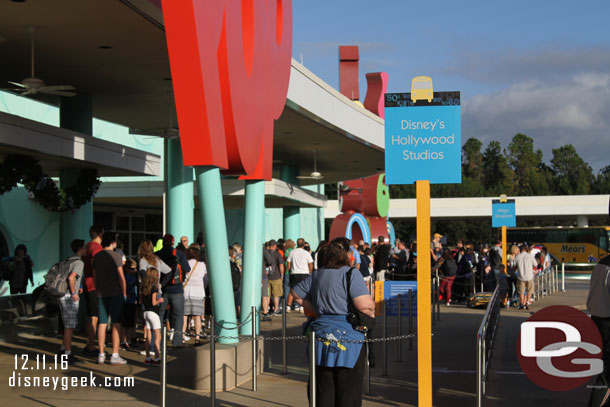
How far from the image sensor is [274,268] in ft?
58.6

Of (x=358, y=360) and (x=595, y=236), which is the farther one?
(x=595, y=236)

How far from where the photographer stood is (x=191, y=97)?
830 centimetres

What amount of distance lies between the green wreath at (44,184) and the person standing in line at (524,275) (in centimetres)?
1237

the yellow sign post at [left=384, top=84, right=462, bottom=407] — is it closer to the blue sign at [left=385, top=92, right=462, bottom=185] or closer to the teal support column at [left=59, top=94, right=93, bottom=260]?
the blue sign at [left=385, top=92, right=462, bottom=185]

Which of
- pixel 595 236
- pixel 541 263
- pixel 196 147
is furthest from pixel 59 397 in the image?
pixel 595 236

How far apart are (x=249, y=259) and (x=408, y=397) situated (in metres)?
3.85

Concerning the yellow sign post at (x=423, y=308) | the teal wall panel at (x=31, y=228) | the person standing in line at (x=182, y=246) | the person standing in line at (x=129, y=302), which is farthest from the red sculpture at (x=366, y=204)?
the yellow sign post at (x=423, y=308)

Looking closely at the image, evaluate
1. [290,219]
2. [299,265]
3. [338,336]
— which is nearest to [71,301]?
[338,336]

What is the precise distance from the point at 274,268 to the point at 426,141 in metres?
10.4

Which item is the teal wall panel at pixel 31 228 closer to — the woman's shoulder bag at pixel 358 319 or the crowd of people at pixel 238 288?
the crowd of people at pixel 238 288

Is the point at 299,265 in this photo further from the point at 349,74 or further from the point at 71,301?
the point at 349,74

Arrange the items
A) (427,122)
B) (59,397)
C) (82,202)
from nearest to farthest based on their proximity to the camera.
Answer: (427,122) < (59,397) < (82,202)

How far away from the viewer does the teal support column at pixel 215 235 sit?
31.7ft

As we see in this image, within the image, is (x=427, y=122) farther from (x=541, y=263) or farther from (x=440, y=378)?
(x=541, y=263)
